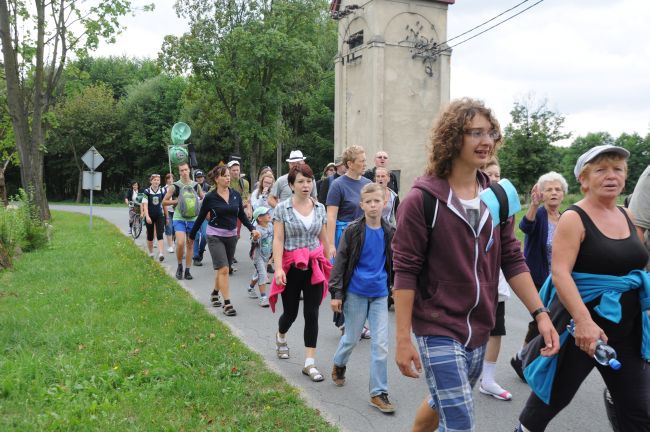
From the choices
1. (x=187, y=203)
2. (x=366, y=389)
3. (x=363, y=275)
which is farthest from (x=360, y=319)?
(x=187, y=203)

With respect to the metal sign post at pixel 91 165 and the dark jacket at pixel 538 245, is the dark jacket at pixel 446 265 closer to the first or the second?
the dark jacket at pixel 538 245

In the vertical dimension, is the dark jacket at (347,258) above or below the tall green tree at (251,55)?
below

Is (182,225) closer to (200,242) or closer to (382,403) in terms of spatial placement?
(200,242)

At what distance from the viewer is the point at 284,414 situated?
4.23 meters

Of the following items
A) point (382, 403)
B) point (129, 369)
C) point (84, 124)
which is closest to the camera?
point (382, 403)

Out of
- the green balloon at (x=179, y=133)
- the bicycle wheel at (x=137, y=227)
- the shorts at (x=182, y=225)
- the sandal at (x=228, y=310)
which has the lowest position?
the sandal at (x=228, y=310)

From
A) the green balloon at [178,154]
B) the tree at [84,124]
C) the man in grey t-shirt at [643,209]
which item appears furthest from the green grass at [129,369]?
the tree at [84,124]

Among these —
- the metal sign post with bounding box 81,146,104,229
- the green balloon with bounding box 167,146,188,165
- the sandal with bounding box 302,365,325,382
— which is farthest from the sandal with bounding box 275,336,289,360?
the green balloon with bounding box 167,146,188,165

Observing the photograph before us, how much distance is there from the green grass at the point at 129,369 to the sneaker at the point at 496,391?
1489 millimetres

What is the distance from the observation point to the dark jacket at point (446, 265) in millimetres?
2639

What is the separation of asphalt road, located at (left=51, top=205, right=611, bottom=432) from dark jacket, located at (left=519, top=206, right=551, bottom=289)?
3.29 feet

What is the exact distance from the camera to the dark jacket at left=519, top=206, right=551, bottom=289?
16.0ft

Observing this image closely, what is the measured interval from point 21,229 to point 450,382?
13356mm

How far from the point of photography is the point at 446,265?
8.68 ft
